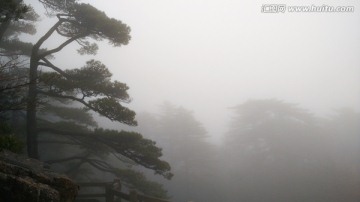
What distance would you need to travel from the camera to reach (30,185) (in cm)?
487

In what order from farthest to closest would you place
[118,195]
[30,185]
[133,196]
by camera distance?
[118,195], [133,196], [30,185]

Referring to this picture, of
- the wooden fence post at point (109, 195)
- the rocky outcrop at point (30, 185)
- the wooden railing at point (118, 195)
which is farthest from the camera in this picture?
the wooden fence post at point (109, 195)

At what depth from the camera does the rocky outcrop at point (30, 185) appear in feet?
15.6

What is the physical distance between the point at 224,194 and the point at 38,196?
39950 mm

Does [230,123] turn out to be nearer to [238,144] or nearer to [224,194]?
[238,144]

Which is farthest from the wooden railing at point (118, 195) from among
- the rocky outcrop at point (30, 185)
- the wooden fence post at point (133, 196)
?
the rocky outcrop at point (30, 185)

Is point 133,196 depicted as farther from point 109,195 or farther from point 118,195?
point 109,195

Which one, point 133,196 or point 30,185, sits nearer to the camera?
point 30,185

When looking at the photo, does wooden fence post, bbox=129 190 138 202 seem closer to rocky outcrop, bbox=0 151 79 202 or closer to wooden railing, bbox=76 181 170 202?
wooden railing, bbox=76 181 170 202

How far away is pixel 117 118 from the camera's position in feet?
38.5

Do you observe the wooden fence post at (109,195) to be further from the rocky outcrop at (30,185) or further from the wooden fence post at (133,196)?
the rocky outcrop at (30,185)

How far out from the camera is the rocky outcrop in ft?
15.6

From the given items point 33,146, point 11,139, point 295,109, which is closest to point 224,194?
point 295,109

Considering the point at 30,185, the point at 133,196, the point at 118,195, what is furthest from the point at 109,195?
the point at 30,185
